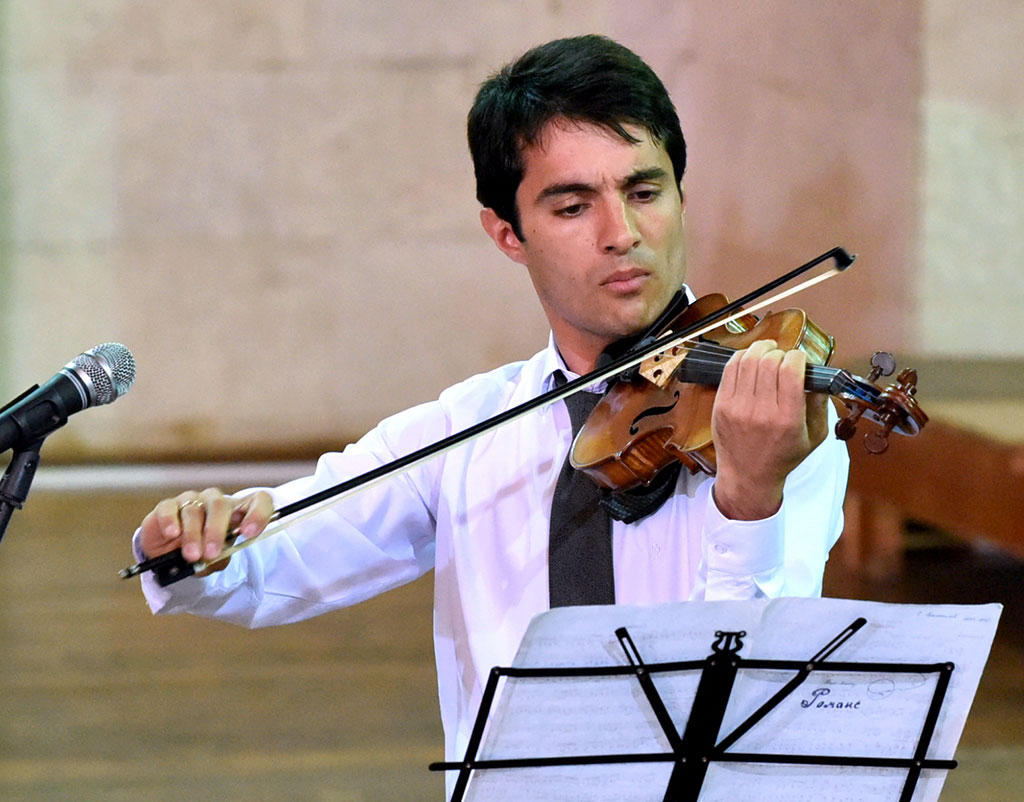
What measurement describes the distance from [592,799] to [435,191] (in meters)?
4.63

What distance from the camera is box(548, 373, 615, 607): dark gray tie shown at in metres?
1.47

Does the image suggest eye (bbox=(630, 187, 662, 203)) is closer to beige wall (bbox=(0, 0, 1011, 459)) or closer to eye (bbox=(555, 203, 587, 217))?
eye (bbox=(555, 203, 587, 217))

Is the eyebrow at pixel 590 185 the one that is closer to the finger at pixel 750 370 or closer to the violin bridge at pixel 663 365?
the violin bridge at pixel 663 365

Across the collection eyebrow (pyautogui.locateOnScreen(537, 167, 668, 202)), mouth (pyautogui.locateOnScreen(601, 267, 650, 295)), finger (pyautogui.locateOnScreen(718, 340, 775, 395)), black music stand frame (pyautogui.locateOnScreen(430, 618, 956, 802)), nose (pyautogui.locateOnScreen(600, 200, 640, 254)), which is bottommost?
black music stand frame (pyautogui.locateOnScreen(430, 618, 956, 802))

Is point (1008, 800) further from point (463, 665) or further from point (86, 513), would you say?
point (86, 513)

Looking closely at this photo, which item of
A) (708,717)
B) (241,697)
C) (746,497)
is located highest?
(746,497)

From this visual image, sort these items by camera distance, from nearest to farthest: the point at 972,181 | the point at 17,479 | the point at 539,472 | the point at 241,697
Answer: the point at 17,479 → the point at 539,472 → the point at 241,697 → the point at 972,181

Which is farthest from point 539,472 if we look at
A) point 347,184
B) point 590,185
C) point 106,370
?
point 347,184

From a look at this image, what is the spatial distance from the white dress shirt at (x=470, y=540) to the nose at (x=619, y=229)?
19 centimetres

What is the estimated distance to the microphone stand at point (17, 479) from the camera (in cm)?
112

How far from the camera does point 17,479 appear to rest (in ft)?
3.70

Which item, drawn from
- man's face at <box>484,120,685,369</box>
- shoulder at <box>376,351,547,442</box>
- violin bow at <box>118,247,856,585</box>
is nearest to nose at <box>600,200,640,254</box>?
man's face at <box>484,120,685,369</box>

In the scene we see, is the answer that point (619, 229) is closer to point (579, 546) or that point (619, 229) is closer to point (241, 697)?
point (579, 546)

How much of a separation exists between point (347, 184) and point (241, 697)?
2888mm
